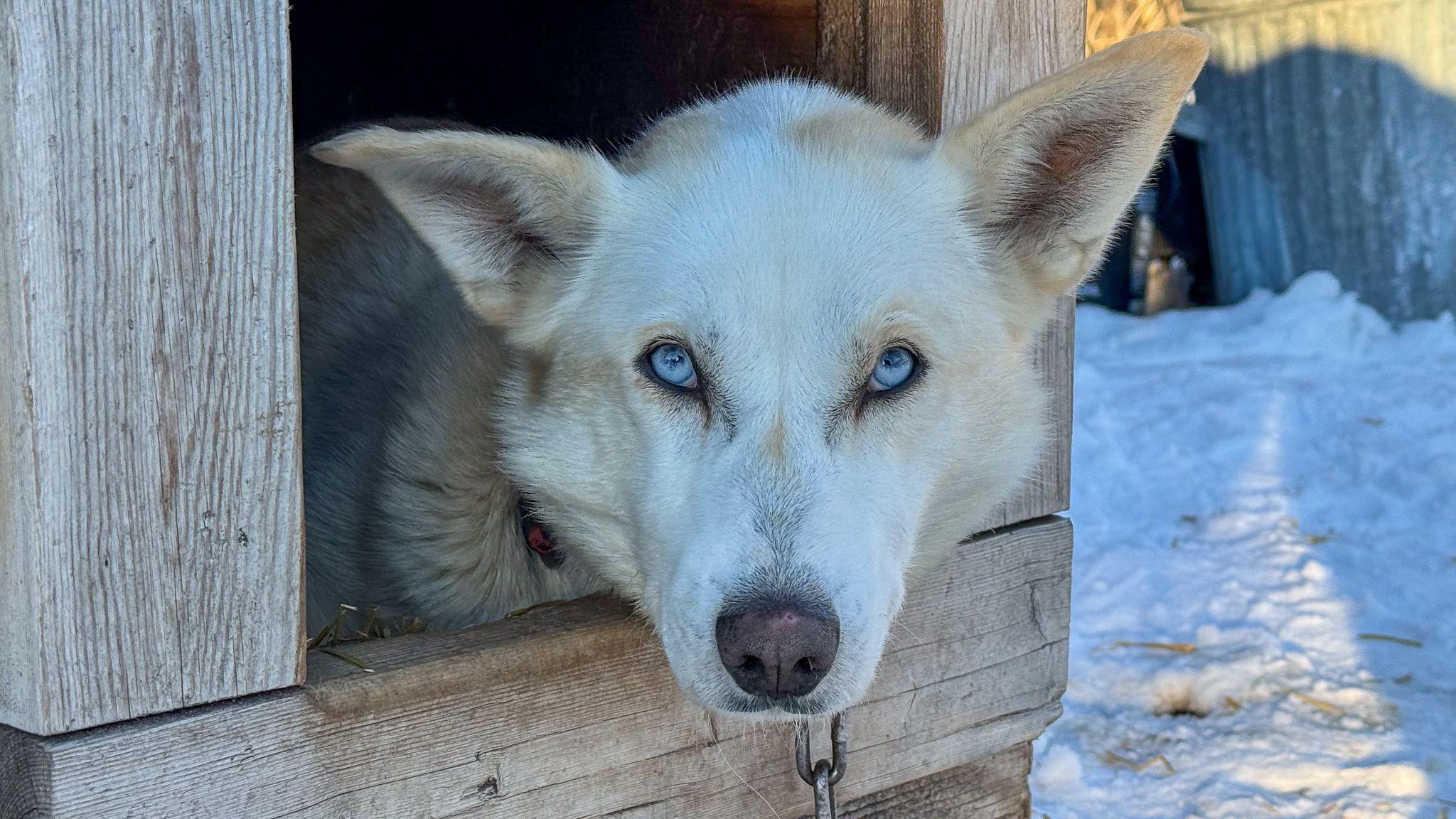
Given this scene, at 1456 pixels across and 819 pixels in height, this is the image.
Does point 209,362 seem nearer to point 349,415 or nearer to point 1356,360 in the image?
point 349,415

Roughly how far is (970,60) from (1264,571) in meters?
2.77

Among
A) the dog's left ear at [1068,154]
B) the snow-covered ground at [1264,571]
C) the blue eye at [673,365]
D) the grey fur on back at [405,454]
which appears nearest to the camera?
the dog's left ear at [1068,154]

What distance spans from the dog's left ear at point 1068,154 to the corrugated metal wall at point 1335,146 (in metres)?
5.47

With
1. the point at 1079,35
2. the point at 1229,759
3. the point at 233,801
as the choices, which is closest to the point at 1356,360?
the point at 1229,759

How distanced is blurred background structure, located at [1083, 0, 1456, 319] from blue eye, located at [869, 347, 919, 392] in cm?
525

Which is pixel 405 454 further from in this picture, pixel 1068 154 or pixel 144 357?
pixel 1068 154

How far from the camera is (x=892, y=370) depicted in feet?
6.58

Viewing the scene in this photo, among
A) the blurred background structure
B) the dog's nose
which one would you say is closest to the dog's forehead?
the dog's nose

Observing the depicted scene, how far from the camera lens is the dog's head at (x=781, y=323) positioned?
5.78ft

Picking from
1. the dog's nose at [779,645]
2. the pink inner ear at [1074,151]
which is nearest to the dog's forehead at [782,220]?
the pink inner ear at [1074,151]

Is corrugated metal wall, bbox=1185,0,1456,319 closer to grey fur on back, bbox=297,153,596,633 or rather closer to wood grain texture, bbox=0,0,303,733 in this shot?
grey fur on back, bbox=297,153,596,633

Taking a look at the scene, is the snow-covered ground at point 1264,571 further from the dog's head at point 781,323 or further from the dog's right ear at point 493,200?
the dog's right ear at point 493,200

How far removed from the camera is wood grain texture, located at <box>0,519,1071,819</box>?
5.49ft

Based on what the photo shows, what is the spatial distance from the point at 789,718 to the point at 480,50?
9.73ft
